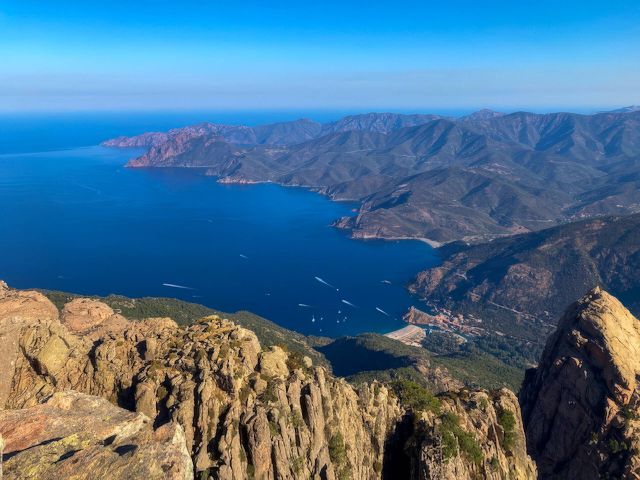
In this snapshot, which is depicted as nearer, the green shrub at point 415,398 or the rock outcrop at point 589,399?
the green shrub at point 415,398

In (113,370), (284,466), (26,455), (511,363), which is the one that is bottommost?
(511,363)

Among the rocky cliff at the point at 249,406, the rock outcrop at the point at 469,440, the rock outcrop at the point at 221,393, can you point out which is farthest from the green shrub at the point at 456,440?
the rock outcrop at the point at 221,393

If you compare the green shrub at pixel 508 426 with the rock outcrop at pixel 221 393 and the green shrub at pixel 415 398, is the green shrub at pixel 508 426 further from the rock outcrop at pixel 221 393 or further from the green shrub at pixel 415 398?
the rock outcrop at pixel 221 393

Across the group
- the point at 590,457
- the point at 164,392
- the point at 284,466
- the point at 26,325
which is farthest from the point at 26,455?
the point at 590,457

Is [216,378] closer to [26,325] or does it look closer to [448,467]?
[26,325]

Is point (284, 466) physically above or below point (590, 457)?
above

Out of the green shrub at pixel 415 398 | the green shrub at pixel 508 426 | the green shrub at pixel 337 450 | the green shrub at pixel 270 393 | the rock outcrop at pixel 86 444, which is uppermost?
the rock outcrop at pixel 86 444

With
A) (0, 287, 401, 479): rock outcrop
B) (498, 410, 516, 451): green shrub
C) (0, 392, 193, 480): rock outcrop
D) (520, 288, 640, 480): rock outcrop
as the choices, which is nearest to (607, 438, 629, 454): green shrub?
(520, 288, 640, 480): rock outcrop
